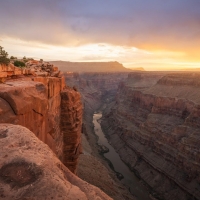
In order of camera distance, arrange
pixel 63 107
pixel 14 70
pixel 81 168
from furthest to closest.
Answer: pixel 81 168 → pixel 63 107 → pixel 14 70

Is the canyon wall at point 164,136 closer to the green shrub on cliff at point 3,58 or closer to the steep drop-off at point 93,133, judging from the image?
the steep drop-off at point 93,133

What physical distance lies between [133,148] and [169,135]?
8.99m

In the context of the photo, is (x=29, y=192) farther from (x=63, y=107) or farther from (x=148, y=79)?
(x=148, y=79)

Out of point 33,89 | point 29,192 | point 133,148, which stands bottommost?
point 133,148

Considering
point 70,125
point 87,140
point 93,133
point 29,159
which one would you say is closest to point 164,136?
point 87,140

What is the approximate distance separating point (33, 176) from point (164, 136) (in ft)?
134

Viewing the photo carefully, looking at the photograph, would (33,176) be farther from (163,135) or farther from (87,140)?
(87,140)

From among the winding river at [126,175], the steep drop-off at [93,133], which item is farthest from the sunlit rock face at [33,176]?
the winding river at [126,175]

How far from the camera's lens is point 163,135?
139ft

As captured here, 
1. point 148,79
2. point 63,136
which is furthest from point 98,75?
point 63,136

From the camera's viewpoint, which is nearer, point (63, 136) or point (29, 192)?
point (29, 192)

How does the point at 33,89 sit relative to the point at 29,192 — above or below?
above

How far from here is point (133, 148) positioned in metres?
46.3

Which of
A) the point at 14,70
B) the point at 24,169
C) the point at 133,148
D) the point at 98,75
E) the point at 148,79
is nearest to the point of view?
the point at 24,169
